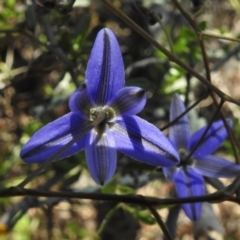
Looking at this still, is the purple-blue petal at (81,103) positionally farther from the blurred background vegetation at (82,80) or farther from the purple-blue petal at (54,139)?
the blurred background vegetation at (82,80)

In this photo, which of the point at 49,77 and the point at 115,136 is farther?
the point at 49,77

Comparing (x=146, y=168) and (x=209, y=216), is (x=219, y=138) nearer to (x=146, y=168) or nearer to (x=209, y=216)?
(x=146, y=168)

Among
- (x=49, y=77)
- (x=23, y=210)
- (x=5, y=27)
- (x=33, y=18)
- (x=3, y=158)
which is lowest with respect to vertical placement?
(x=49, y=77)

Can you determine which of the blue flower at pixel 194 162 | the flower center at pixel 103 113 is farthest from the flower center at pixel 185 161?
the flower center at pixel 103 113

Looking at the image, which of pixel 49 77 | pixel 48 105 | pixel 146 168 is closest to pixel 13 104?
pixel 49 77

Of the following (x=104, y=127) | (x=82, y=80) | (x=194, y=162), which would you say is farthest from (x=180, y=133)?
(x=82, y=80)

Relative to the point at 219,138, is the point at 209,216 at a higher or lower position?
lower

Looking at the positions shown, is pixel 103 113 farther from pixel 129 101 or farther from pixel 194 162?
pixel 194 162

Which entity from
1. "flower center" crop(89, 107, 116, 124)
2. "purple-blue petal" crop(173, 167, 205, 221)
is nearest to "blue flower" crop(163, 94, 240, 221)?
"purple-blue petal" crop(173, 167, 205, 221)

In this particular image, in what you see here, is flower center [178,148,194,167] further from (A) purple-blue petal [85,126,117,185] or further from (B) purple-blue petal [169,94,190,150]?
(A) purple-blue petal [85,126,117,185]
